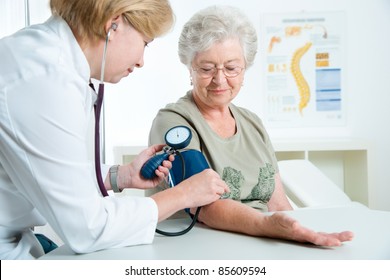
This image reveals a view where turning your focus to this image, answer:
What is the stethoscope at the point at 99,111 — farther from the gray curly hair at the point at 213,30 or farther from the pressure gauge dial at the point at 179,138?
the gray curly hair at the point at 213,30

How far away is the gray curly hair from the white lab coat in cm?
64

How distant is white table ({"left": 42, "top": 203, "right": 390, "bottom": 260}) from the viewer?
1124mm

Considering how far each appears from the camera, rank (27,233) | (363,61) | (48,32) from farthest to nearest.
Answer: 1. (363,61)
2. (27,233)
3. (48,32)

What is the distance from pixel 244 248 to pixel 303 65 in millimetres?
3170

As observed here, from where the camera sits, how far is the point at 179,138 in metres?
1.42

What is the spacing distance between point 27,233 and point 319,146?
2769 millimetres

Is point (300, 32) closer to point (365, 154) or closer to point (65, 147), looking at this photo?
point (365, 154)

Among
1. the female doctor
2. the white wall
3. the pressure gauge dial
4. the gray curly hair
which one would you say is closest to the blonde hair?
the female doctor

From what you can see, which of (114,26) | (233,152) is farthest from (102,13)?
(233,152)

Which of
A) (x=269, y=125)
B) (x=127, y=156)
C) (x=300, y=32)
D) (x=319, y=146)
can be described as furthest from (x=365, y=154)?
(x=127, y=156)

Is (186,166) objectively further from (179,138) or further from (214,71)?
(214,71)

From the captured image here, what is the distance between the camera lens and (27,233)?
1291mm

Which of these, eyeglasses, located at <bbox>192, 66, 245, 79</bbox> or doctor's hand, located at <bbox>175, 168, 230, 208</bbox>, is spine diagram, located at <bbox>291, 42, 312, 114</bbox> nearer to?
eyeglasses, located at <bbox>192, 66, 245, 79</bbox>

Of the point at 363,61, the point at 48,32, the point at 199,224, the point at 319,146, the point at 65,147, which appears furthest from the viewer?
the point at 363,61
